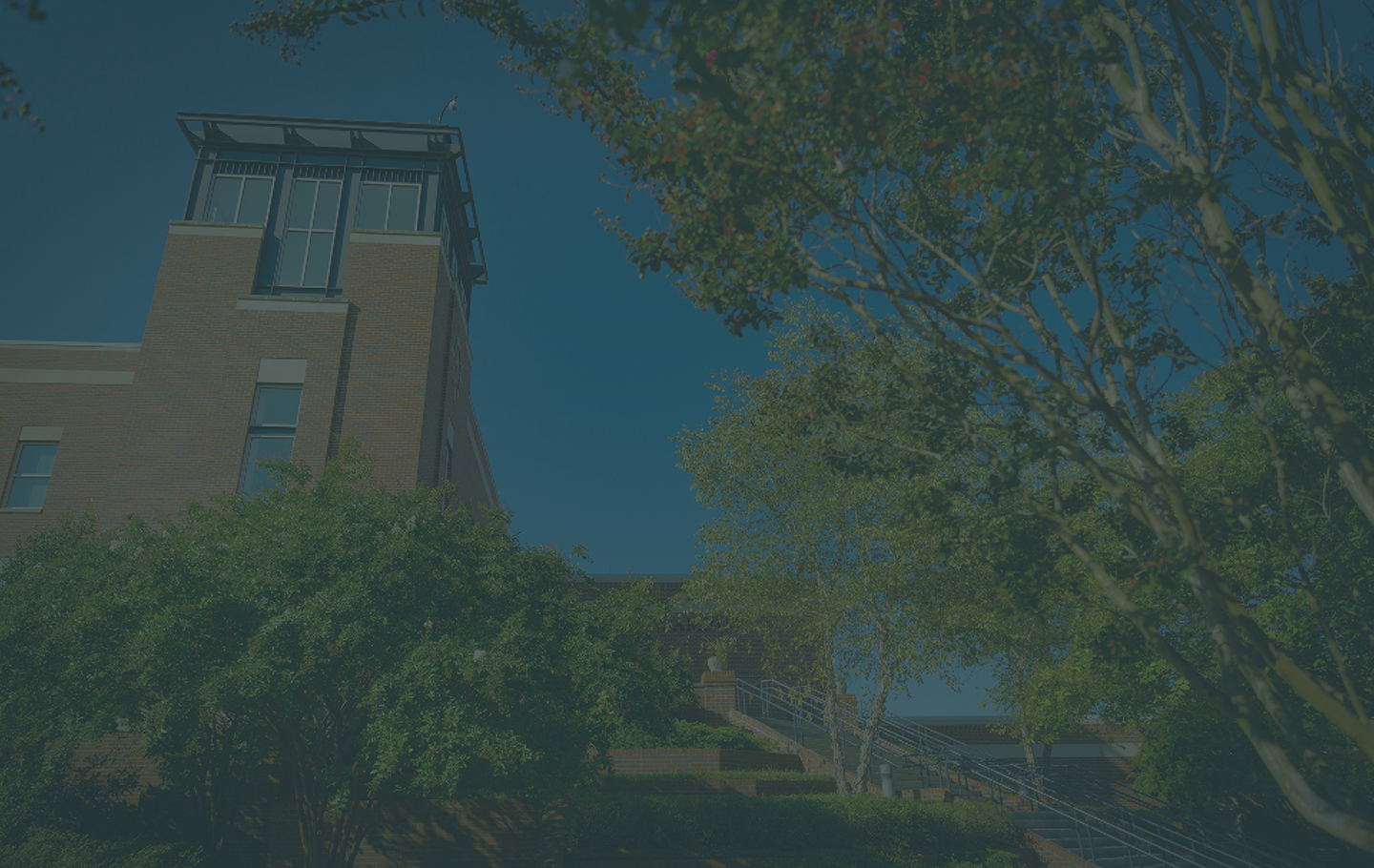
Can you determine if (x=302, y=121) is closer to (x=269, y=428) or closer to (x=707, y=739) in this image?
(x=269, y=428)

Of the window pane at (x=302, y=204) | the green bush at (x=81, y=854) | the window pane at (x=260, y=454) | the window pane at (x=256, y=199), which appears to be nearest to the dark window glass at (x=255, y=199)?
the window pane at (x=256, y=199)

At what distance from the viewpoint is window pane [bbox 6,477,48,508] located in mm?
19953

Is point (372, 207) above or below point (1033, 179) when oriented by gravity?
above

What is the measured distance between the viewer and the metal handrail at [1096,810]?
1584 cm

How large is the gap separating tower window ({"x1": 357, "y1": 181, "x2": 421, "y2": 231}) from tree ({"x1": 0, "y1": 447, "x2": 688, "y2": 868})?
11.2 metres

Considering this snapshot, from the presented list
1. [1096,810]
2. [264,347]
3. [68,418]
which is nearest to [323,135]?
[264,347]

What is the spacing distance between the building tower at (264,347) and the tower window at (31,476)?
0.13ft

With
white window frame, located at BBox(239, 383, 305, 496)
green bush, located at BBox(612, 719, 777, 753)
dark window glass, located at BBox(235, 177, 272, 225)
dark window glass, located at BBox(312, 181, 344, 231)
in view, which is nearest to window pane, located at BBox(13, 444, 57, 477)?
white window frame, located at BBox(239, 383, 305, 496)

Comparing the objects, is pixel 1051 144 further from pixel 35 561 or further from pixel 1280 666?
pixel 35 561

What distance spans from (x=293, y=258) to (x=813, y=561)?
14.2m

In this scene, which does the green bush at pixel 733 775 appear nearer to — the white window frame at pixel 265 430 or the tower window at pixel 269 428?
the tower window at pixel 269 428

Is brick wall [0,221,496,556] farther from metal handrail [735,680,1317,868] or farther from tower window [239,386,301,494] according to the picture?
metal handrail [735,680,1317,868]

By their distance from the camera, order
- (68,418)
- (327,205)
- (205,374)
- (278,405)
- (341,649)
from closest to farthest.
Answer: (341,649), (205,374), (278,405), (68,418), (327,205)

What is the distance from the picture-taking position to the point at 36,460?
20.6 meters
